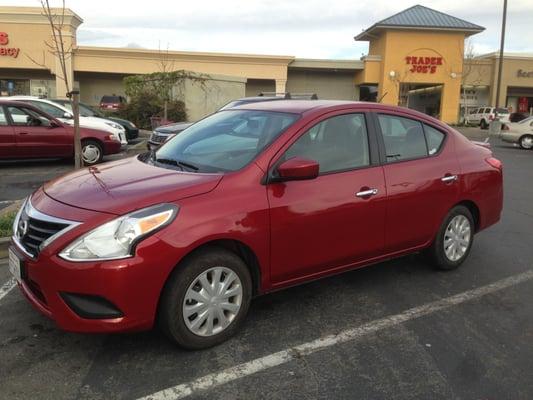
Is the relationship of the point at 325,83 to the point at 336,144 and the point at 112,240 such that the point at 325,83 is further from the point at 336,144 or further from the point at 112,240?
the point at 112,240

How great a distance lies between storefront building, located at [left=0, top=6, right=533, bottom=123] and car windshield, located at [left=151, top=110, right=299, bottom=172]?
32.8 meters

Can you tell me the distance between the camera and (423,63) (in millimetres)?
41000

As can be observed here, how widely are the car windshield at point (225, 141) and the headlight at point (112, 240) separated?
82cm

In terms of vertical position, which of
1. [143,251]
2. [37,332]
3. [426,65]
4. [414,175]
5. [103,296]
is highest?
[426,65]

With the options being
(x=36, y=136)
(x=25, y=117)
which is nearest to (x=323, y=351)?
(x=36, y=136)

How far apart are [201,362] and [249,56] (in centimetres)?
3737

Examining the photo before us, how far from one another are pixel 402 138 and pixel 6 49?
127ft

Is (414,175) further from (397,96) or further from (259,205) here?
(397,96)

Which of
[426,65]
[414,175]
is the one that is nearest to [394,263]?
[414,175]

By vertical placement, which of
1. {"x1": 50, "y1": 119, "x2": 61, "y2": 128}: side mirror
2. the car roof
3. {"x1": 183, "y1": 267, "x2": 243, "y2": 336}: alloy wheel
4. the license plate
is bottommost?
{"x1": 183, "y1": 267, "x2": 243, "y2": 336}: alloy wheel

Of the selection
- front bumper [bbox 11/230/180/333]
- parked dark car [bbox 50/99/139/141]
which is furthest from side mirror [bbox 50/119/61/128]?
front bumper [bbox 11/230/180/333]

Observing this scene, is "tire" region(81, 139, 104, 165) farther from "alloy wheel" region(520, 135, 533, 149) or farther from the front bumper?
"alloy wheel" region(520, 135, 533, 149)

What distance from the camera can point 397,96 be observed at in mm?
40906

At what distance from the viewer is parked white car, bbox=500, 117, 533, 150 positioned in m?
20.6
